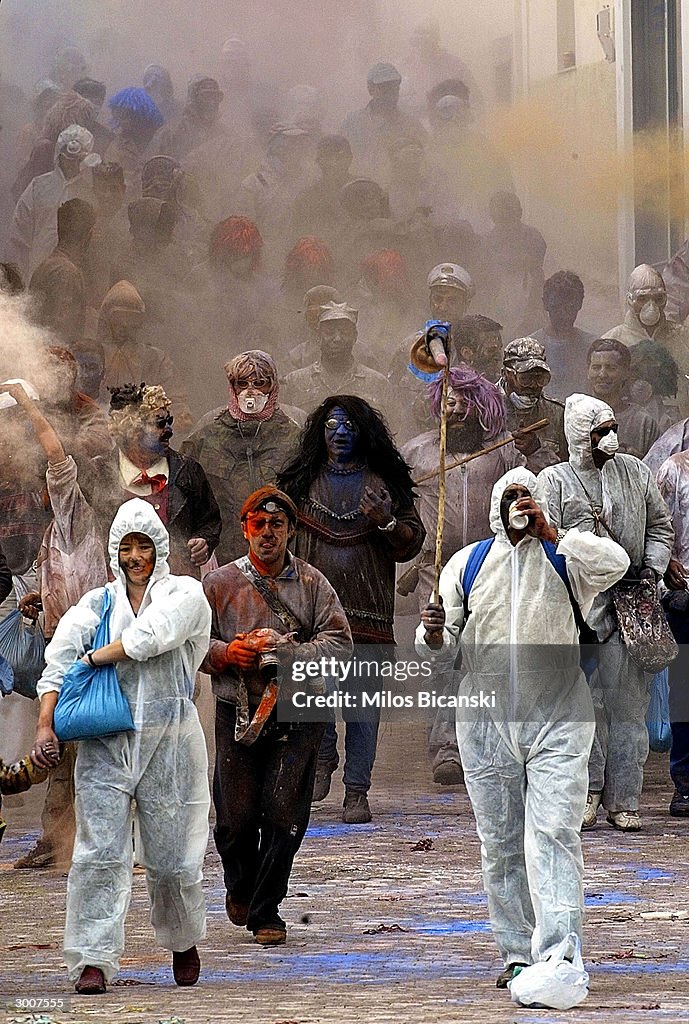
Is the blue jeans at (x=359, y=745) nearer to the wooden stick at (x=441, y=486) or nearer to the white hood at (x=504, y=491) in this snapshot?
the wooden stick at (x=441, y=486)

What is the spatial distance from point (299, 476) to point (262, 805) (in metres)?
2.06

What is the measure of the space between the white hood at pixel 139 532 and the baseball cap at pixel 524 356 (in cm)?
335

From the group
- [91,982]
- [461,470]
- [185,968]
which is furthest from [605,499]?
[91,982]

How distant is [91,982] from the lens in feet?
21.8

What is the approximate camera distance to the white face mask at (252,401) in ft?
31.8

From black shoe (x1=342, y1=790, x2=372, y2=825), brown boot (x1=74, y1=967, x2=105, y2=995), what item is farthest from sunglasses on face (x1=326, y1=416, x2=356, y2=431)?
brown boot (x1=74, y1=967, x2=105, y2=995)

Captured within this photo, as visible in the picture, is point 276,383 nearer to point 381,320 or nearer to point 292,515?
point 381,320

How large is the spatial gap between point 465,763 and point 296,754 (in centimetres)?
77

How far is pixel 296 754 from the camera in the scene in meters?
7.45

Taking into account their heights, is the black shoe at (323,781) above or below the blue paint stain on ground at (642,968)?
above

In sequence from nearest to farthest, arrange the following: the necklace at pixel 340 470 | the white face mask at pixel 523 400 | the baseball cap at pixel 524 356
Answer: the necklace at pixel 340 470 < the white face mask at pixel 523 400 < the baseball cap at pixel 524 356

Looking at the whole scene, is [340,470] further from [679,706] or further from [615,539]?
[679,706]

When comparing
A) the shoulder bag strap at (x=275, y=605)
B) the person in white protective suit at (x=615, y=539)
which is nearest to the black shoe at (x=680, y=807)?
the person in white protective suit at (x=615, y=539)

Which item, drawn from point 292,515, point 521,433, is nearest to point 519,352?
point 521,433
